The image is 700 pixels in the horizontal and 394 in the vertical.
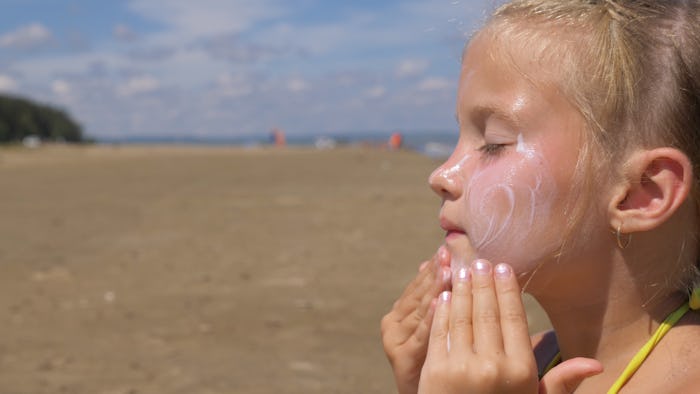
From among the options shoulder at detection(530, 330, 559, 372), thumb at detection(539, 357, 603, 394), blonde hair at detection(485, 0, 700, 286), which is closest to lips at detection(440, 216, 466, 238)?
blonde hair at detection(485, 0, 700, 286)

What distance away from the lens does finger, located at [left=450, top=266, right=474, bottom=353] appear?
1894 millimetres

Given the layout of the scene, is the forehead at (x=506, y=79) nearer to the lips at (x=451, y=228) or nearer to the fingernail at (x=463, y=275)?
the lips at (x=451, y=228)

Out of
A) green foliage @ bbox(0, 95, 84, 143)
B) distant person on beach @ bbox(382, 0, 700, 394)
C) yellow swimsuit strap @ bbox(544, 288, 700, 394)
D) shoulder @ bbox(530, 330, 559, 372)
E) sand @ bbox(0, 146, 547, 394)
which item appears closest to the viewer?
distant person on beach @ bbox(382, 0, 700, 394)

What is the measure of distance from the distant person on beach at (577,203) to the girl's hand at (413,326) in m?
0.13

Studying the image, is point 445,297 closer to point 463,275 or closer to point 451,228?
point 463,275

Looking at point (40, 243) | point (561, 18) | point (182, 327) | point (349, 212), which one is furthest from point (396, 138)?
point (561, 18)

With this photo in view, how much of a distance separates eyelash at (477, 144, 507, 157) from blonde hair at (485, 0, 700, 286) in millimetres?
224

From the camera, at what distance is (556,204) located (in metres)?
2.06

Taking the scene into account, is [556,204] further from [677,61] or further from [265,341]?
[265,341]

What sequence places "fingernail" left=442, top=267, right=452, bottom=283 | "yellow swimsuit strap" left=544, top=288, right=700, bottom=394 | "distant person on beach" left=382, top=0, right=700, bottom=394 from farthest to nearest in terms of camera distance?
"fingernail" left=442, top=267, right=452, bottom=283, "yellow swimsuit strap" left=544, top=288, right=700, bottom=394, "distant person on beach" left=382, top=0, right=700, bottom=394

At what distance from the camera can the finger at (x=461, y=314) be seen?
1.89 m

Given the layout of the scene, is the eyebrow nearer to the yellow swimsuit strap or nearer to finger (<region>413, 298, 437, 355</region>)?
finger (<region>413, 298, 437, 355</region>)

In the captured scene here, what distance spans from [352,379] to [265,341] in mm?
1010

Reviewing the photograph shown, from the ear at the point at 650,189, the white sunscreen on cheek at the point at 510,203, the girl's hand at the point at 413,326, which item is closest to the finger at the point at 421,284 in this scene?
the girl's hand at the point at 413,326
